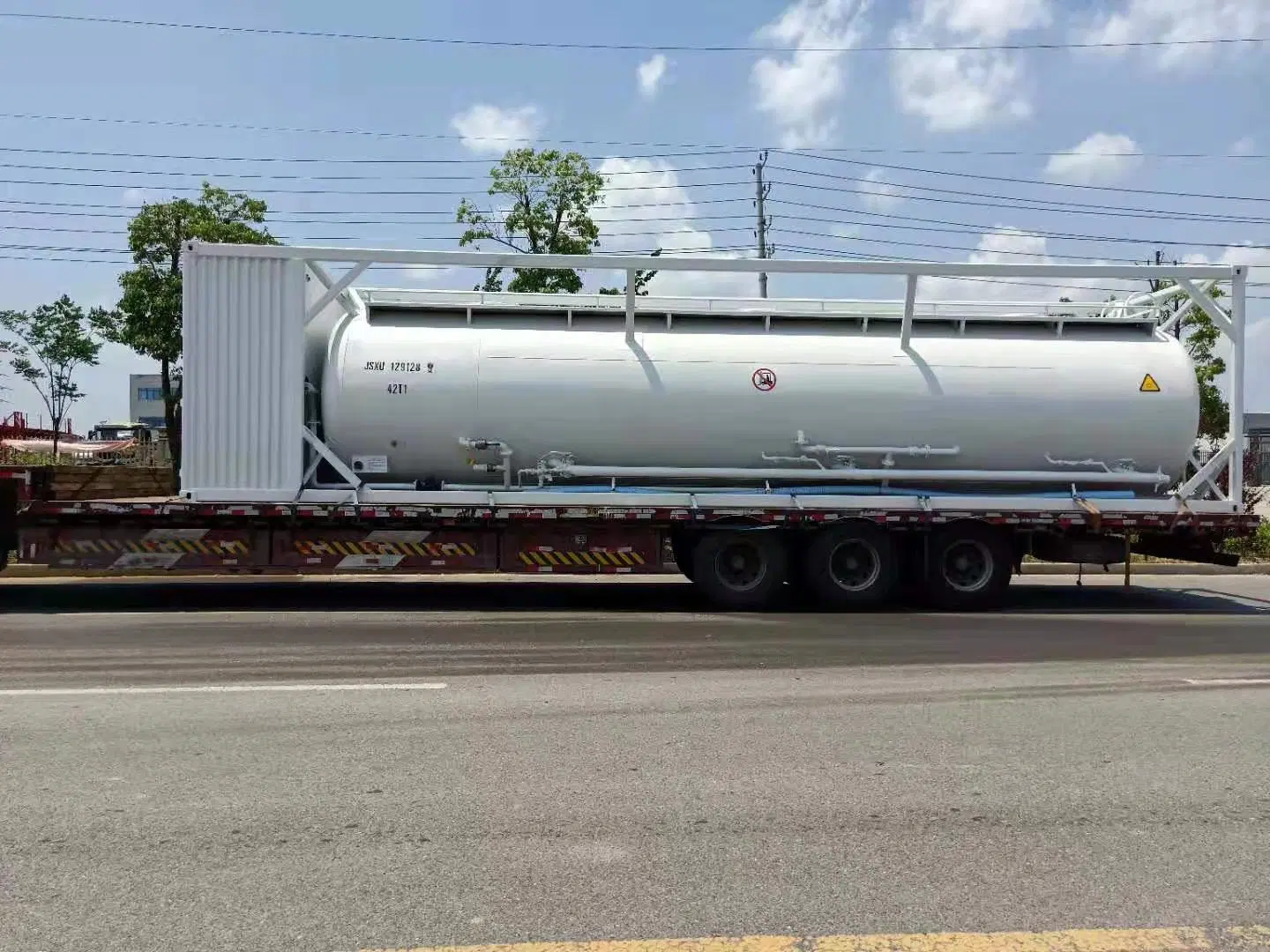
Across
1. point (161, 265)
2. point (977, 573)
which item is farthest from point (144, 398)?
point (977, 573)

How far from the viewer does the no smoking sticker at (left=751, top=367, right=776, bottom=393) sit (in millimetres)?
11953

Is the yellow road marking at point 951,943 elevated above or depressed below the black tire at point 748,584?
below

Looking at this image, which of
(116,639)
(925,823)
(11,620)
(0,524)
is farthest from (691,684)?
(0,524)

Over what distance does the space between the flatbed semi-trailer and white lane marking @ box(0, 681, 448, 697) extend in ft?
13.7

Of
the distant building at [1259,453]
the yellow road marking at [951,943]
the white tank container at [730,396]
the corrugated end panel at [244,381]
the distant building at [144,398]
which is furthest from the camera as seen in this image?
the distant building at [144,398]

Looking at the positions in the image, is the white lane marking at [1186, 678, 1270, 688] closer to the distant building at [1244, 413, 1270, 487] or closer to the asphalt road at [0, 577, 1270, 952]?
the asphalt road at [0, 577, 1270, 952]

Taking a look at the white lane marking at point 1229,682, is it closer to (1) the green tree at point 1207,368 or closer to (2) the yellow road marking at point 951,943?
(2) the yellow road marking at point 951,943

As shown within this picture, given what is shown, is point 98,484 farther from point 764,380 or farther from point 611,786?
point 611,786

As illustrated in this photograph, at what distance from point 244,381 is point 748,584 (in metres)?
5.82

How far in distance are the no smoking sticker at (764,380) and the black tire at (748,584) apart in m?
1.59

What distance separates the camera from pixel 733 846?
445cm

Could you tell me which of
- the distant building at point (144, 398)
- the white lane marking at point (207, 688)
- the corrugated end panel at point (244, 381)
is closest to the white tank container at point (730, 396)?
the corrugated end panel at point (244, 381)

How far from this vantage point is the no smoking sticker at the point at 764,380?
12.0 meters

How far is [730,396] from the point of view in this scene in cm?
1191
